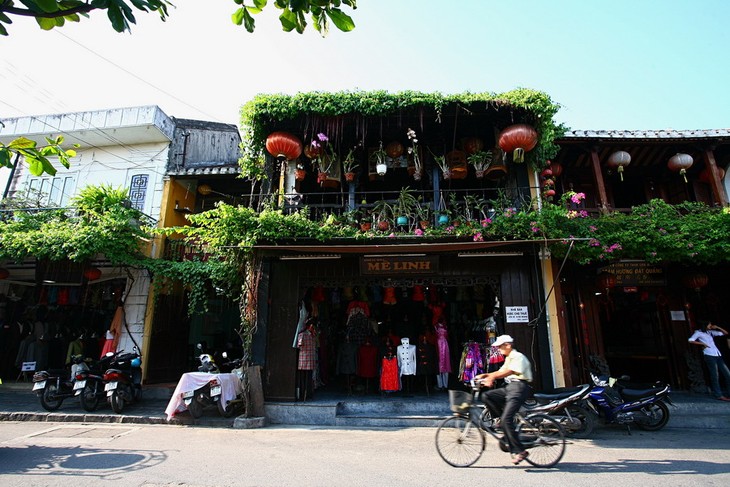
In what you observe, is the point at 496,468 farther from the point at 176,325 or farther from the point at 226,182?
the point at 226,182

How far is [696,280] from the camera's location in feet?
32.2

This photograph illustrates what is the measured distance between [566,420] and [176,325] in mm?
11288

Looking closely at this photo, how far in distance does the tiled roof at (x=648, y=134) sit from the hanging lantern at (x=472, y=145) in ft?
7.48

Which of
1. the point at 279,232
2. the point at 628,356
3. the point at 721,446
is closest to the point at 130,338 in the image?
the point at 279,232

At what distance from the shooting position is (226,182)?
44.9 feet

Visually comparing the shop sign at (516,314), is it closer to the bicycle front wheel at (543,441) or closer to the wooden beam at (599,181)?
the wooden beam at (599,181)

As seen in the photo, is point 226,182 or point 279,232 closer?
point 279,232

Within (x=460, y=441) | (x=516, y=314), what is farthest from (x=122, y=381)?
(x=516, y=314)

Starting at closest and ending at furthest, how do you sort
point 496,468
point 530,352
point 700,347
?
point 496,468 < point 530,352 < point 700,347

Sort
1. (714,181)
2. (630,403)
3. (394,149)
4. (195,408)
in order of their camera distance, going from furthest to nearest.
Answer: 1. (394,149)
2. (714,181)
3. (195,408)
4. (630,403)

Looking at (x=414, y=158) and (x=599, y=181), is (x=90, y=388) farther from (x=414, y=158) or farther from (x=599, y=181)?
(x=599, y=181)

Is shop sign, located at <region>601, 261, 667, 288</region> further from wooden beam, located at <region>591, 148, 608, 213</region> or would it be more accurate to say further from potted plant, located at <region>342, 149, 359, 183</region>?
potted plant, located at <region>342, 149, 359, 183</region>

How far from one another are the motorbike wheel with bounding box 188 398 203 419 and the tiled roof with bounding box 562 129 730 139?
36.0 ft

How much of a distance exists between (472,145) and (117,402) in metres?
10.6
